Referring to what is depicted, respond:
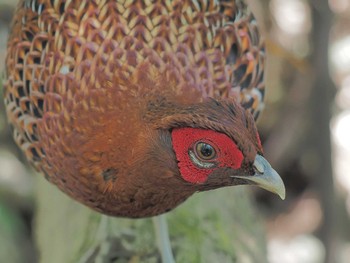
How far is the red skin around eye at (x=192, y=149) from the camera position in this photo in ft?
6.79

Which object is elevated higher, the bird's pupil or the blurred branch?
the bird's pupil

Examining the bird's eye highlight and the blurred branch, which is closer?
the bird's eye highlight

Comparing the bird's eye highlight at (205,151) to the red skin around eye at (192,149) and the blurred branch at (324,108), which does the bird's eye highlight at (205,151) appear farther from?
the blurred branch at (324,108)

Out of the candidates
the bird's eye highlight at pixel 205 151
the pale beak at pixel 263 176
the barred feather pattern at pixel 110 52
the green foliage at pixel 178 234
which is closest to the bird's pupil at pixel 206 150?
the bird's eye highlight at pixel 205 151

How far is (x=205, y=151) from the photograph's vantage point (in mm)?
2109

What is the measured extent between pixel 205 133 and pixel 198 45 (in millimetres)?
537

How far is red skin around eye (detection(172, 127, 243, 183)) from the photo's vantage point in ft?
6.79

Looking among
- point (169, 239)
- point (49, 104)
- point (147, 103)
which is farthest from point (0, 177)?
point (147, 103)

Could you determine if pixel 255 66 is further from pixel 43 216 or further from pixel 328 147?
pixel 328 147

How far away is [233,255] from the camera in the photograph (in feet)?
10.5

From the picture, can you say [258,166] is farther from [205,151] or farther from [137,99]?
[137,99]

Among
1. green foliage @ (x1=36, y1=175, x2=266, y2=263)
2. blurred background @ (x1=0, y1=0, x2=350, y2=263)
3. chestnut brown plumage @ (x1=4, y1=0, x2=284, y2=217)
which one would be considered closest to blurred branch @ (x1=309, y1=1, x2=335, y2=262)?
blurred background @ (x1=0, y1=0, x2=350, y2=263)

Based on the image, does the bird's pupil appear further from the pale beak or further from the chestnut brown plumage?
the pale beak

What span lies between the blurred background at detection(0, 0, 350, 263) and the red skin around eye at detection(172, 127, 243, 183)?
282cm
